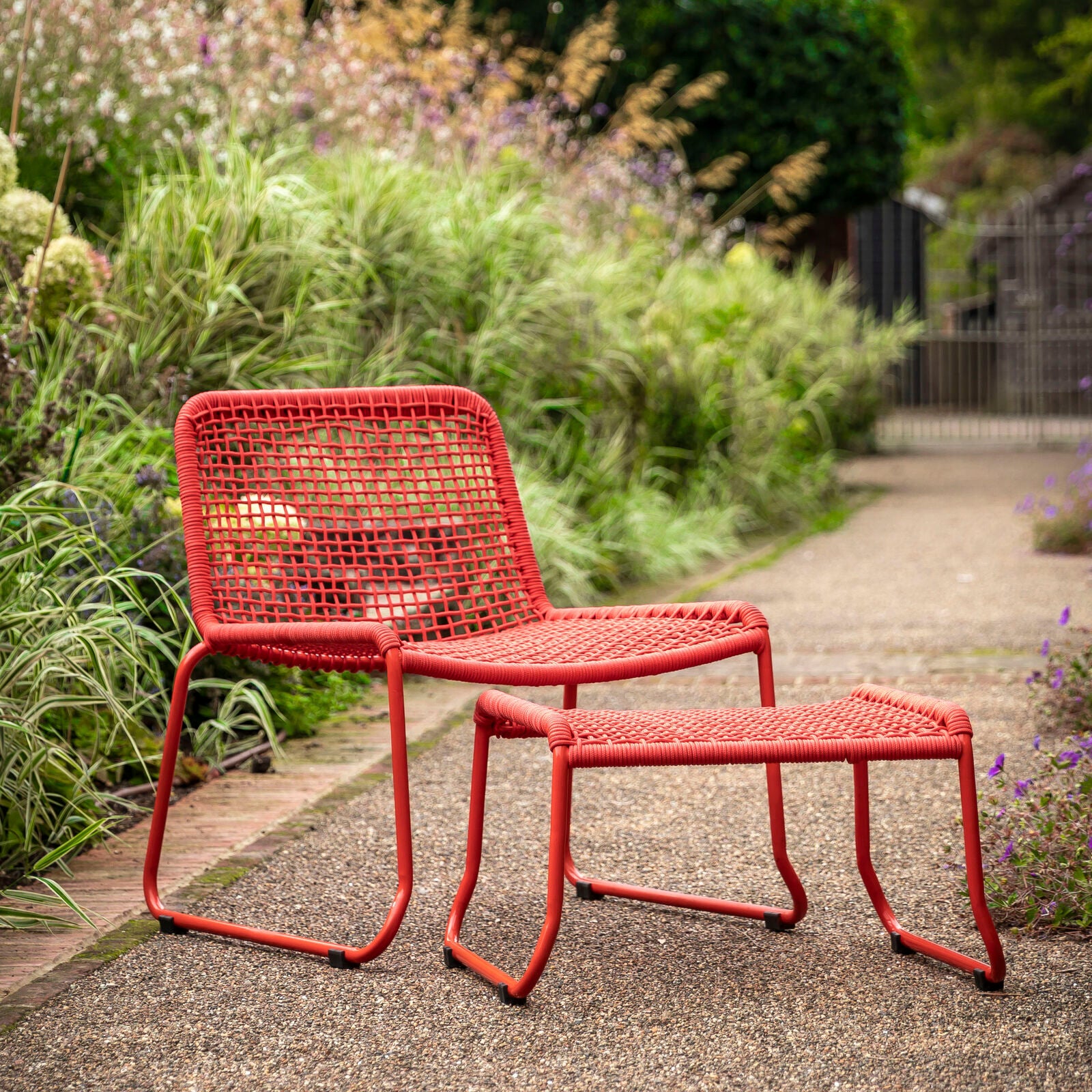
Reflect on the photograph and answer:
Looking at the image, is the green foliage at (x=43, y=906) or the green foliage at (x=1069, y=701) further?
the green foliage at (x=1069, y=701)

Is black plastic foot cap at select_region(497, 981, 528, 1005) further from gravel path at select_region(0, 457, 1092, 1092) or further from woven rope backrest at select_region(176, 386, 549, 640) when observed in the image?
woven rope backrest at select_region(176, 386, 549, 640)

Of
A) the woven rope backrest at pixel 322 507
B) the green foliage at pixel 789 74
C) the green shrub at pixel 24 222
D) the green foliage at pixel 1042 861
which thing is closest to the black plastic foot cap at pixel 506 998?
the woven rope backrest at pixel 322 507

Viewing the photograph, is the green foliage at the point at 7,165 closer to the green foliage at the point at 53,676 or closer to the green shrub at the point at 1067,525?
the green foliage at the point at 53,676

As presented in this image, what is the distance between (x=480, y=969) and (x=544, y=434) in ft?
14.1

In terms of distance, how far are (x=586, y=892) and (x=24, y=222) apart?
294 cm

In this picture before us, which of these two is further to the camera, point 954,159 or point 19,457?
point 954,159

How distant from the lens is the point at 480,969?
7.72 ft

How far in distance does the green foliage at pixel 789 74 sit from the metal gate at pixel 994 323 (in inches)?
60.3

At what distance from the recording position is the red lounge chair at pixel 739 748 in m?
2.15

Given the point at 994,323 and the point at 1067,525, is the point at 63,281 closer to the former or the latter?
the point at 1067,525

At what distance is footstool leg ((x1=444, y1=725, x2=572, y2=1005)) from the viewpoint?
7.01ft

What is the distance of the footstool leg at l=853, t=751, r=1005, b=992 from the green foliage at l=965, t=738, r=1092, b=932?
202 millimetres

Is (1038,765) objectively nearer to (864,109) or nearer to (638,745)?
(638,745)

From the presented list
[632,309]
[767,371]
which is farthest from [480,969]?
[767,371]
